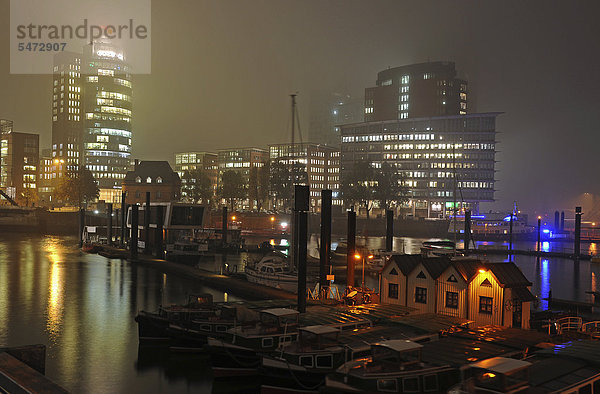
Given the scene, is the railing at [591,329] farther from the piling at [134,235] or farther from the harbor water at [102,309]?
the piling at [134,235]

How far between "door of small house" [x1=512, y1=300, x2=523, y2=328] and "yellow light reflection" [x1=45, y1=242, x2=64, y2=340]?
31077mm

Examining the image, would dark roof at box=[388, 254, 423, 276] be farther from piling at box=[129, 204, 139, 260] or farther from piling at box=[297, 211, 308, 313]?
piling at box=[129, 204, 139, 260]

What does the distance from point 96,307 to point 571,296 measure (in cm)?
5365

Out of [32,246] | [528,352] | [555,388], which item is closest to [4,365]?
[555,388]

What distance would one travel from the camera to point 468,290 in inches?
1296

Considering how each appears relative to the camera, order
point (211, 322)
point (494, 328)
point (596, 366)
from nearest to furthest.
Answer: point (596, 366) → point (494, 328) → point (211, 322)

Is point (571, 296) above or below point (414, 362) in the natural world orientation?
below

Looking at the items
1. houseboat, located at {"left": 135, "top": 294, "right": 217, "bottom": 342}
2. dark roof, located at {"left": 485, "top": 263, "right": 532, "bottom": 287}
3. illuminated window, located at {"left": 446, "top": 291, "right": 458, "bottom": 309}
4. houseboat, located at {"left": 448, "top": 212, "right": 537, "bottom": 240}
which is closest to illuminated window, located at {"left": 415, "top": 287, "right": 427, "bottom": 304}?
illuminated window, located at {"left": 446, "top": 291, "right": 458, "bottom": 309}

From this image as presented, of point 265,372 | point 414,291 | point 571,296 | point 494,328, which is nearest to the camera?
point 265,372

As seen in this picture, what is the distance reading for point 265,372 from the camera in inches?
967

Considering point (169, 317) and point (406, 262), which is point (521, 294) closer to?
point (406, 262)

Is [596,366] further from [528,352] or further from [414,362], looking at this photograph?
[414,362]

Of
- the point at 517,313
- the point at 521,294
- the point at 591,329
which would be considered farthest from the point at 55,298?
the point at 591,329

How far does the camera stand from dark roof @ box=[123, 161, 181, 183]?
514ft
